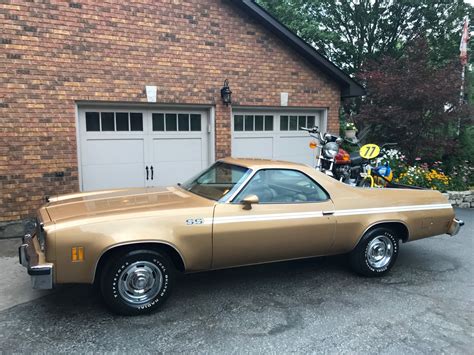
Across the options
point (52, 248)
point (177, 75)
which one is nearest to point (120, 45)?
point (177, 75)

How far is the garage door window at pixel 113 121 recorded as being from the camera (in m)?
6.96

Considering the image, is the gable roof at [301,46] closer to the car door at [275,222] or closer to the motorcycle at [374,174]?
the motorcycle at [374,174]

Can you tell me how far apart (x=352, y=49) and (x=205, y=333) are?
14.6 metres

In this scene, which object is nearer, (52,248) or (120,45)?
(52,248)

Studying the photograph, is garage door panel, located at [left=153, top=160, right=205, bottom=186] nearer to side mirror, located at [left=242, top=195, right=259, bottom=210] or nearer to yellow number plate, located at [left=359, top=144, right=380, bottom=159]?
yellow number plate, located at [left=359, top=144, right=380, bottom=159]

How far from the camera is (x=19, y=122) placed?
20.4 ft

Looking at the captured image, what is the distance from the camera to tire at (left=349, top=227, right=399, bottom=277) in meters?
4.55

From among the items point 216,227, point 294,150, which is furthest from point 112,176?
point 294,150

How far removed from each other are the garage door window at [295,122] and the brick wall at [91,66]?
117 cm

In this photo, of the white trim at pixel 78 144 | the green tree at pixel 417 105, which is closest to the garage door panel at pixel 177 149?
the white trim at pixel 78 144

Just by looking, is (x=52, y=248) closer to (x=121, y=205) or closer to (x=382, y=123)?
(x=121, y=205)

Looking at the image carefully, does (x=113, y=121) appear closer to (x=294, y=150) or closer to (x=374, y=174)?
(x=294, y=150)

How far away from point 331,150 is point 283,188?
308 centimetres

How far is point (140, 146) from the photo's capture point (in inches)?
290
